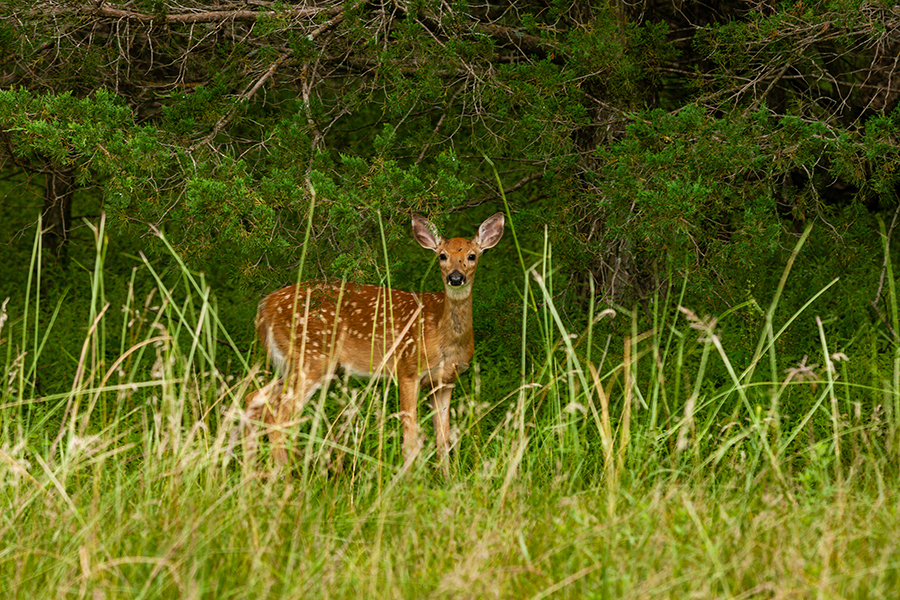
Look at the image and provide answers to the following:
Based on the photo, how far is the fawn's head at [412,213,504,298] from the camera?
237 inches

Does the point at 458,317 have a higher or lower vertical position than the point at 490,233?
lower

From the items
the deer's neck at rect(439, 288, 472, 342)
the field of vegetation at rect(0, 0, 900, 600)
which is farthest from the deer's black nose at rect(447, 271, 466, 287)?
the deer's neck at rect(439, 288, 472, 342)

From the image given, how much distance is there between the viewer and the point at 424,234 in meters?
6.06

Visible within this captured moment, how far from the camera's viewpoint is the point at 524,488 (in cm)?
411

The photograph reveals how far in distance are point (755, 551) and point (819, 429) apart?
259 cm

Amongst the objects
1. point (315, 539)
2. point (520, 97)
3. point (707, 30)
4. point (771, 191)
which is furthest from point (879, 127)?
point (315, 539)

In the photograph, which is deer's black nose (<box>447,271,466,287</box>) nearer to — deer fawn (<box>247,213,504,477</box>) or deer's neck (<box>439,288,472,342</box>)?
deer fawn (<box>247,213,504,477</box>)

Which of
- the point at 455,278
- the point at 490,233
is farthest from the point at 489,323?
the point at 455,278

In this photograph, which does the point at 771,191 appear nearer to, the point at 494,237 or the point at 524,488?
the point at 494,237

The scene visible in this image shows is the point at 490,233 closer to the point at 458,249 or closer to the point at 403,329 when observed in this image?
the point at 458,249

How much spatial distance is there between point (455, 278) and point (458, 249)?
0.90 feet

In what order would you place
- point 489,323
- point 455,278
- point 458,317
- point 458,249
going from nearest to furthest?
point 455,278 < point 458,249 < point 458,317 < point 489,323

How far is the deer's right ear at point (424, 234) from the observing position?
19.1 feet

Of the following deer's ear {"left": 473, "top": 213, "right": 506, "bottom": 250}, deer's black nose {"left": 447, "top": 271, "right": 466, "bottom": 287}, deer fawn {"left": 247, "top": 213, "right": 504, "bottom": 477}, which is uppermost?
deer's ear {"left": 473, "top": 213, "right": 506, "bottom": 250}
